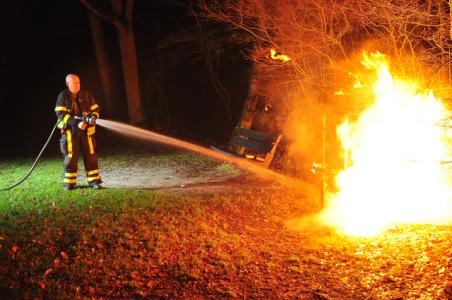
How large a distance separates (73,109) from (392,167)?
5.92 meters

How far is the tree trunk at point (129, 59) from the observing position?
17766 millimetres

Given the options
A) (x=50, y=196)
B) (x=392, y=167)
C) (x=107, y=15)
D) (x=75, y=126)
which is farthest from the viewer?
(x=107, y=15)

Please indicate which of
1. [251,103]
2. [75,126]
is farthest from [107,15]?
[75,126]

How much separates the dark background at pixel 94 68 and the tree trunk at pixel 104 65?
0.64 metres

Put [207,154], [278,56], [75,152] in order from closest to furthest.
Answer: [75,152] → [278,56] → [207,154]

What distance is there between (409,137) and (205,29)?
1080 centimetres

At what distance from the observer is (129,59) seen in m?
18.3

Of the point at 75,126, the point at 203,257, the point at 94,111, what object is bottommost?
the point at 203,257

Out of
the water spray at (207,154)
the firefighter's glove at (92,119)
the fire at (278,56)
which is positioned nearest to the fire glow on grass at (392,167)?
the water spray at (207,154)

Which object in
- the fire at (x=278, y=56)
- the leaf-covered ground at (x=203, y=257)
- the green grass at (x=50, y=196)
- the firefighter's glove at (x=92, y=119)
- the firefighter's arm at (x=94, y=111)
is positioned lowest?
the leaf-covered ground at (x=203, y=257)

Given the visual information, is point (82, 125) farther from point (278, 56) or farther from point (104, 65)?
point (104, 65)

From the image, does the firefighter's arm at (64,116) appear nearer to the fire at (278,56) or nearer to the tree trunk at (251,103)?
the fire at (278,56)

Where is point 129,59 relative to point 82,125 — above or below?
above

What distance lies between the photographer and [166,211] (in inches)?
281
